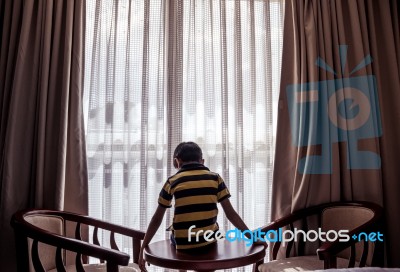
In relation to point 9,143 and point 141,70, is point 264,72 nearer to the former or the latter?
point 141,70

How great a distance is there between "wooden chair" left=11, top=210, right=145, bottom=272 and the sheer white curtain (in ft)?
1.01

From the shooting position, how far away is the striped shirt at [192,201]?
1.63 meters

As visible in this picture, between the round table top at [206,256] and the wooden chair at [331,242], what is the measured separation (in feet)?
1.14

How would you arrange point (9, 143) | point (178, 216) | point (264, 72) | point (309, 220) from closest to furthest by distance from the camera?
point (178, 216) → point (9, 143) → point (309, 220) → point (264, 72)

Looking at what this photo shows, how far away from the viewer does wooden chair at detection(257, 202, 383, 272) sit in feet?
5.86

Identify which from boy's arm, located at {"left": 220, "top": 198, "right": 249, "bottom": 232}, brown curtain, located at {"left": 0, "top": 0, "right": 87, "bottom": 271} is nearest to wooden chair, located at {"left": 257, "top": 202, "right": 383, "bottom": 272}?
boy's arm, located at {"left": 220, "top": 198, "right": 249, "bottom": 232}

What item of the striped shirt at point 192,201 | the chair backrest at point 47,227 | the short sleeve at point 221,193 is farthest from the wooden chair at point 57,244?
the short sleeve at point 221,193

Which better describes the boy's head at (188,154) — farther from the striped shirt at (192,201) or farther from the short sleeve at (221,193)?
the short sleeve at (221,193)

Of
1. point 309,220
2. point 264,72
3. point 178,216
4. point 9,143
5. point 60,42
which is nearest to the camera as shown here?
point 178,216

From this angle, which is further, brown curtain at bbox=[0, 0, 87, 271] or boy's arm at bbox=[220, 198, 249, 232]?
brown curtain at bbox=[0, 0, 87, 271]

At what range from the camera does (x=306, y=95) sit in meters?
2.43

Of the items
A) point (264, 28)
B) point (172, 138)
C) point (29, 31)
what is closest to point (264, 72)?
point (264, 28)

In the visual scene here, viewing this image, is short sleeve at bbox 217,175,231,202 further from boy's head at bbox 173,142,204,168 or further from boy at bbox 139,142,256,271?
boy's head at bbox 173,142,204,168

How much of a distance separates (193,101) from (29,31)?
125 centimetres
